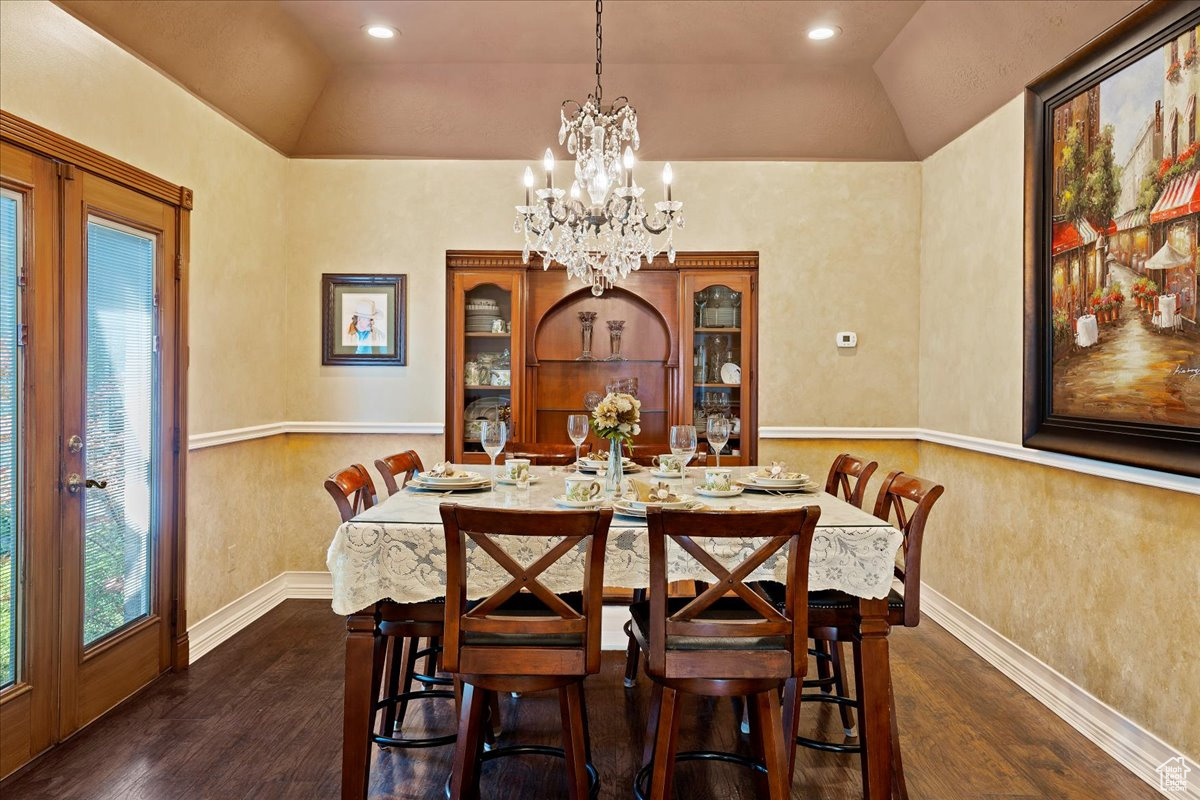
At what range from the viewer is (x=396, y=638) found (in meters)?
2.76

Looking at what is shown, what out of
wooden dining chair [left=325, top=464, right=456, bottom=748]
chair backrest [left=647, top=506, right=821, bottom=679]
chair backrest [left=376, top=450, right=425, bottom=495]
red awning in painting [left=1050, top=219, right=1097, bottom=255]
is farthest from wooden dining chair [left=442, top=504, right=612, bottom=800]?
red awning in painting [left=1050, top=219, right=1097, bottom=255]

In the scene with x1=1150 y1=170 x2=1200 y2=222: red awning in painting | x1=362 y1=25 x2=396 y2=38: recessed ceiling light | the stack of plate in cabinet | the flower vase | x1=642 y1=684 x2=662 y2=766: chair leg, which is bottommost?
x1=642 y1=684 x2=662 y2=766: chair leg

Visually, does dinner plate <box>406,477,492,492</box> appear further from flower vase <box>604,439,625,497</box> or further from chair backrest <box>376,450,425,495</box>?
flower vase <box>604,439,625,497</box>

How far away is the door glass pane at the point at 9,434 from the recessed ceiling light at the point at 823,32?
3.38 meters

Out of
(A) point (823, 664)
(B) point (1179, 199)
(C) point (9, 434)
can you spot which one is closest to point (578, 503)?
(A) point (823, 664)

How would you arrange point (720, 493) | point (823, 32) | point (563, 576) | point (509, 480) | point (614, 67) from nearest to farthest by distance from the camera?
point (563, 576) → point (720, 493) → point (509, 480) → point (823, 32) → point (614, 67)

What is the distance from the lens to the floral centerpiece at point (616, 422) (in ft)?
8.78

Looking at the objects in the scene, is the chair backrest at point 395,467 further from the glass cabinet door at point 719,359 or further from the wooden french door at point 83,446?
the glass cabinet door at point 719,359

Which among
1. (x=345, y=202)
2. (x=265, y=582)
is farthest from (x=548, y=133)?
(x=265, y=582)

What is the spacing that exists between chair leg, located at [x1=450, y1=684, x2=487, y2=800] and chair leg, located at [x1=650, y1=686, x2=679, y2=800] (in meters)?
0.49

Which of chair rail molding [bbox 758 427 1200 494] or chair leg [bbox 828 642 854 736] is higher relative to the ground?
chair rail molding [bbox 758 427 1200 494]
